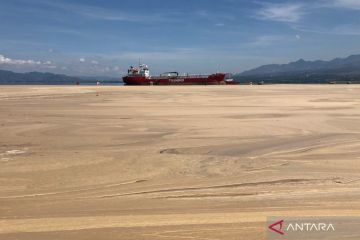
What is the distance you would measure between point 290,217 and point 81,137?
6.98 metres

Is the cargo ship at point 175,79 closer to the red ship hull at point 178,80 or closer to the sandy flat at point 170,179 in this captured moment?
the red ship hull at point 178,80

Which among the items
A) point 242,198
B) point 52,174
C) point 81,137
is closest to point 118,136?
point 81,137

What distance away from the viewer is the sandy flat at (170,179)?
188 inches

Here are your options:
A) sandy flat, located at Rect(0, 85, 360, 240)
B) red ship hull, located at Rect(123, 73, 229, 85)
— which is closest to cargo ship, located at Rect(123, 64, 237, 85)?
red ship hull, located at Rect(123, 73, 229, 85)

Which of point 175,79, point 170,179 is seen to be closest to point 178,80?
point 175,79

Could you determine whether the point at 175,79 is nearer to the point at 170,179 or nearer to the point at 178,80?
the point at 178,80

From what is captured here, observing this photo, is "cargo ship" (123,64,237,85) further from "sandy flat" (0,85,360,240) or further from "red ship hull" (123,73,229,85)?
"sandy flat" (0,85,360,240)

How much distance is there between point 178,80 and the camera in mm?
68438

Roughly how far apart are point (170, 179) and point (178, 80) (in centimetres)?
6215

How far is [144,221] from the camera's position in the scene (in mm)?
4871

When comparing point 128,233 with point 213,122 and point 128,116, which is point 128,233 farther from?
point 128,116

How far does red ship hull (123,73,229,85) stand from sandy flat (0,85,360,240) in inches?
2193

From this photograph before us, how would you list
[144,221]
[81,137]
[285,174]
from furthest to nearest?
[81,137]
[285,174]
[144,221]

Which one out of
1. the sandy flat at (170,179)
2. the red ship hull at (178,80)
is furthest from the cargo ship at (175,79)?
the sandy flat at (170,179)
